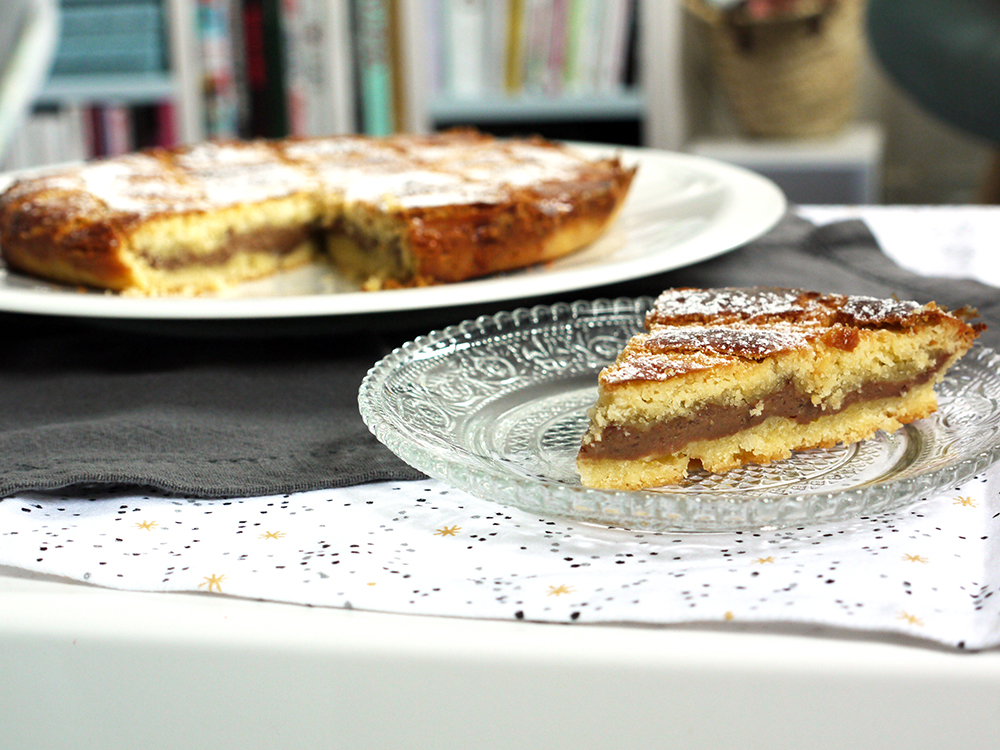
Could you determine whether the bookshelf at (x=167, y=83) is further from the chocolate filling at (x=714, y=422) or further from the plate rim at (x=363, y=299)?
the chocolate filling at (x=714, y=422)

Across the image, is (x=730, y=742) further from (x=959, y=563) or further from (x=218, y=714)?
(x=218, y=714)

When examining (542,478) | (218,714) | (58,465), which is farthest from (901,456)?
(58,465)

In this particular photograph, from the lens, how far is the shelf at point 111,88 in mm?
3352

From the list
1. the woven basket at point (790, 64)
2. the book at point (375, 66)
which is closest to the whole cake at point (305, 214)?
the woven basket at point (790, 64)

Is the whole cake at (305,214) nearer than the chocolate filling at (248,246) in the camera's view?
Yes

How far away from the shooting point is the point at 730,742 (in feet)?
1.92

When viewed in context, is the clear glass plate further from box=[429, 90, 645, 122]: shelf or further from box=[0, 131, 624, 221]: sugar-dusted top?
box=[429, 90, 645, 122]: shelf

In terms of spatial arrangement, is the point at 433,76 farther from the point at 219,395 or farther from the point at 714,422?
the point at 714,422

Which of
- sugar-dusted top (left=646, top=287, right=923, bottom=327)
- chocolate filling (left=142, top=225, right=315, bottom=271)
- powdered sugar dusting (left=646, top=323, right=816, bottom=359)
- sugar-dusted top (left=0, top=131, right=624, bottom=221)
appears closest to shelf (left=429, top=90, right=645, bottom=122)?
sugar-dusted top (left=0, top=131, right=624, bottom=221)

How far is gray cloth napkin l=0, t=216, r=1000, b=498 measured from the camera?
0.82 meters

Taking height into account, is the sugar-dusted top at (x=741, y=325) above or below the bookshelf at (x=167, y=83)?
below

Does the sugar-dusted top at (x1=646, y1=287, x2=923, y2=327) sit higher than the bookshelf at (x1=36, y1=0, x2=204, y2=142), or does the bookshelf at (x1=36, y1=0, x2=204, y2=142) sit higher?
the bookshelf at (x1=36, y1=0, x2=204, y2=142)

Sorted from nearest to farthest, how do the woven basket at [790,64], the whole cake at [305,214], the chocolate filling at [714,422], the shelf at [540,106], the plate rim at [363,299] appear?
the chocolate filling at [714,422] → the plate rim at [363,299] → the whole cake at [305,214] → the woven basket at [790,64] → the shelf at [540,106]

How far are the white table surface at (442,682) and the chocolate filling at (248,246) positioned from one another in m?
0.85
